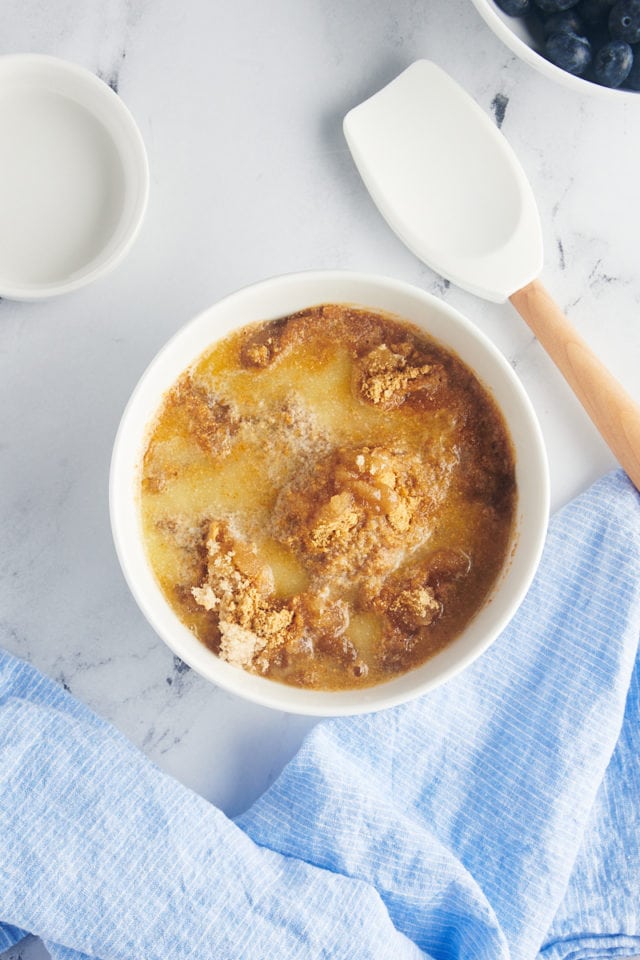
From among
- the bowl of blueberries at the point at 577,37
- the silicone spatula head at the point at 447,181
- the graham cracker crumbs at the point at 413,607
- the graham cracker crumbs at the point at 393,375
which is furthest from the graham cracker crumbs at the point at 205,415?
the bowl of blueberries at the point at 577,37

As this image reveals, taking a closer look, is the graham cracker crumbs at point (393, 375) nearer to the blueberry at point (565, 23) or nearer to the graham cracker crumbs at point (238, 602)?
the graham cracker crumbs at point (238, 602)

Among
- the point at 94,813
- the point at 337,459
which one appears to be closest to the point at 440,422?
the point at 337,459

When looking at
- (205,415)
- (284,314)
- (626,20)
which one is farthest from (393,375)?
(626,20)

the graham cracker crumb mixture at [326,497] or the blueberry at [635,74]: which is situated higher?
the blueberry at [635,74]

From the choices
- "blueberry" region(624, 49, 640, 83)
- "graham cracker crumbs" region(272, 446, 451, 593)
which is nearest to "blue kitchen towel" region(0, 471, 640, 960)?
"graham cracker crumbs" region(272, 446, 451, 593)

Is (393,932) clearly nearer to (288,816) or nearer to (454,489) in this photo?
(288,816)

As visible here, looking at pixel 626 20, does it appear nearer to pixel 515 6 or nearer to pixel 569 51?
pixel 569 51
